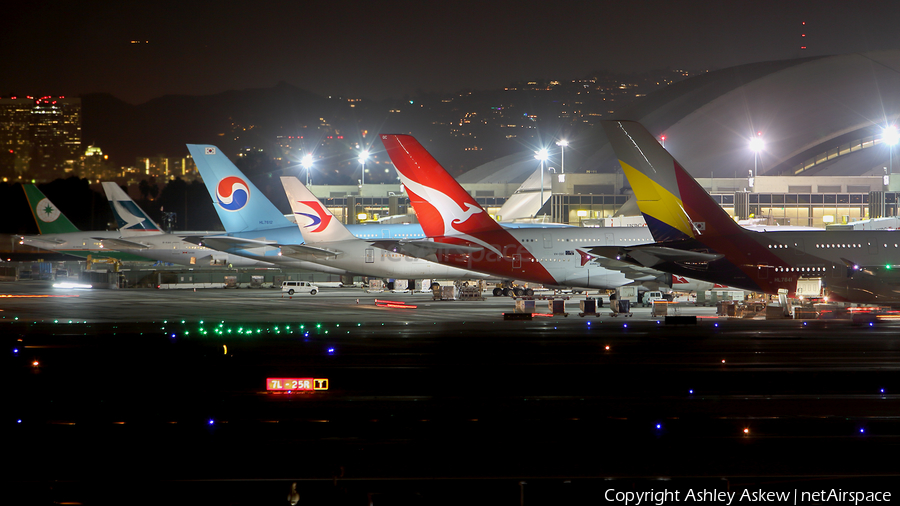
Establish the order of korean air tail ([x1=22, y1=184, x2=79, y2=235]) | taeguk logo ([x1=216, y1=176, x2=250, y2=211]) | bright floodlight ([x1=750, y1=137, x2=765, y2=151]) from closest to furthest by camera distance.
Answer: taeguk logo ([x1=216, y1=176, x2=250, y2=211]) < korean air tail ([x1=22, y1=184, x2=79, y2=235]) < bright floodlight ([x1=750, y1=137, x2=765, y2=151])

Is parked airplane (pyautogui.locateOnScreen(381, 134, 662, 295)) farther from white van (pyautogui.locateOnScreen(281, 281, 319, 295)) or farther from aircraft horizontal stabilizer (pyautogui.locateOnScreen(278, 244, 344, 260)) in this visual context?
white van (pyautogui.locateOnScreen(281, 281, 319, 295))

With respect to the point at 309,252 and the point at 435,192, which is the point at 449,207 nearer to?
the point at 435,192

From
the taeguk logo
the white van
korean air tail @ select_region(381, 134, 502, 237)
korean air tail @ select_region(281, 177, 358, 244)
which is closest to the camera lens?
korean air tail @ select_region(381, 134, 502, 237)

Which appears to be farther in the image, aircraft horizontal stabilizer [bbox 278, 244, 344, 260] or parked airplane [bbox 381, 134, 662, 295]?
aircraft horizontal stabilizer [bbox 278, 244, 344, 260]

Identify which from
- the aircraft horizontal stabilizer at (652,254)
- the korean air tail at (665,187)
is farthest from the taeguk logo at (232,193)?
the aircraft horizontal stabilizer at (652,254)

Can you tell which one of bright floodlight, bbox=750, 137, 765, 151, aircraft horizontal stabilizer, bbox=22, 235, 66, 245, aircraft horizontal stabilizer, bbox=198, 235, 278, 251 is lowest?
aircraft horizontal stabilizer, bbox=198, 235, 278, 251

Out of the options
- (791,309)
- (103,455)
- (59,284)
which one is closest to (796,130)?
(791,309)

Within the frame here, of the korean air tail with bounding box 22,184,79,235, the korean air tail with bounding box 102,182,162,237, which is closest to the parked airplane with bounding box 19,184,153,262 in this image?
the korean air tail with bounding box 22,184,79,235
